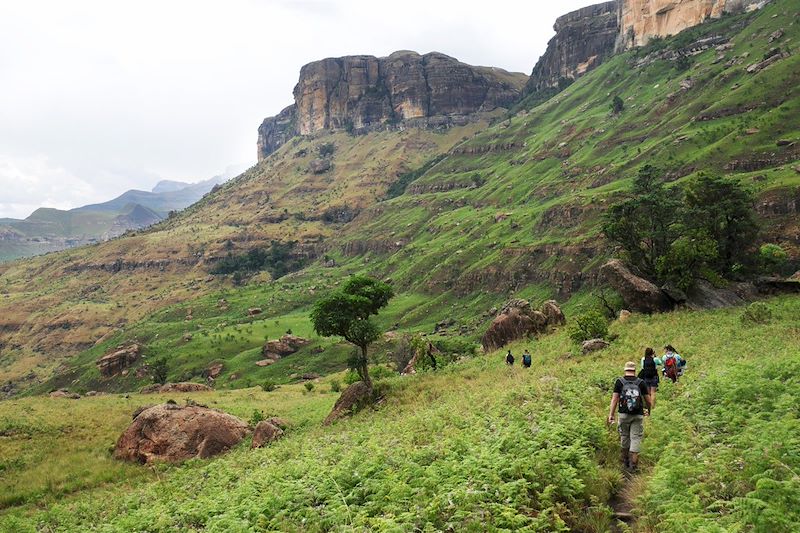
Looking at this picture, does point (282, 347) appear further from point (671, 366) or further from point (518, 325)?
point (671, 366)

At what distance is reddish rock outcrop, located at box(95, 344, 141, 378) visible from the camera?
110438mm

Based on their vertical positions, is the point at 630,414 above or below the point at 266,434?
above

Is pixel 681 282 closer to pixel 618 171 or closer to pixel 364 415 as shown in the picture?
pixel 364 415

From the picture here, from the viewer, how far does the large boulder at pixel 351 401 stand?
3434 cm

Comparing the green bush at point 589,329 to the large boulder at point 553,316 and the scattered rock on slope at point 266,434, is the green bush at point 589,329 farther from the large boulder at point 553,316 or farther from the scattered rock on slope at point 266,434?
the scattered rock on slope at point 266,434

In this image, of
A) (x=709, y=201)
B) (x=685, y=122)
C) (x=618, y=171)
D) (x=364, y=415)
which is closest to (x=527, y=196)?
(x=618, y=171)

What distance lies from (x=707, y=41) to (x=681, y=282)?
641ft

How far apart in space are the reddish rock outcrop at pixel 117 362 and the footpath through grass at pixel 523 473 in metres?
99.4

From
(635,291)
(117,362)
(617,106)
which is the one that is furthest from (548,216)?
(117,362)

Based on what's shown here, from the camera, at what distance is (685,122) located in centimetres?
13375

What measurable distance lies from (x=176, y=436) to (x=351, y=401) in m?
12.4

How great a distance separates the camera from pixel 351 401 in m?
35.4

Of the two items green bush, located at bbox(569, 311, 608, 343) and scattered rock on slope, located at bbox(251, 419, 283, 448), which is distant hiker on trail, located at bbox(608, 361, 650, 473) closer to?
scattered rock on slope, located at bbox(251, 419, 283, 448)

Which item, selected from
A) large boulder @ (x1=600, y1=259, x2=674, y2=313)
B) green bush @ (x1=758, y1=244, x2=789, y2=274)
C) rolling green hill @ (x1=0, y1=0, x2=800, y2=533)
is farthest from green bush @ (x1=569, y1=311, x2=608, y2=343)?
green bush @ (x1=758, y1=244, x2=789, y2=274)
